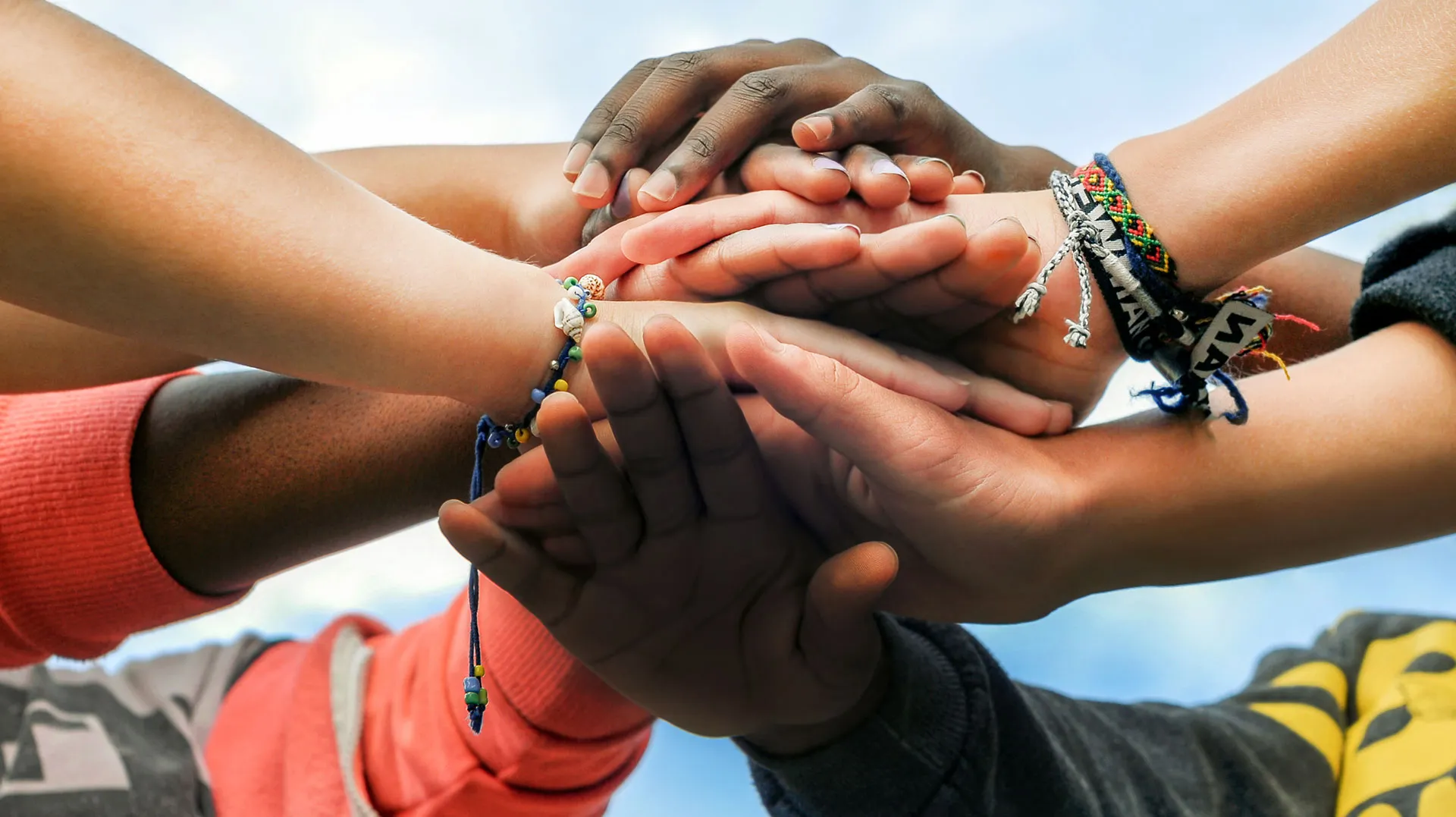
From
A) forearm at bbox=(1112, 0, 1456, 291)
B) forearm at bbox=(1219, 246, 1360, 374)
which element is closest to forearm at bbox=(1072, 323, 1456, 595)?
forearm at bbox=(1112, 0, 1456, 291)

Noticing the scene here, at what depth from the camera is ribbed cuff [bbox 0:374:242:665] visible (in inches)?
32.8

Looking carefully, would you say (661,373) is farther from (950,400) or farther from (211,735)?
(211,735)

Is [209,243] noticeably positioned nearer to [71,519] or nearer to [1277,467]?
A: [71,519]

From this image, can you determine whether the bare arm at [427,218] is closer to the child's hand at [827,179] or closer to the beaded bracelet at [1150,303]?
the child's hand at [827,179]

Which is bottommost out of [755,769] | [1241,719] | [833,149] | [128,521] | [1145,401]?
[1241,719]

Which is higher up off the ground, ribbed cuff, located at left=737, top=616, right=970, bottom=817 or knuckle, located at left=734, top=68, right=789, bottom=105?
knuckle, located at left=734, top=68, right=789, bottom=105

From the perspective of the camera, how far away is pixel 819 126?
2.13ft

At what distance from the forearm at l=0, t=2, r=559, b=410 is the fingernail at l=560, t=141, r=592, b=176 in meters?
0.14

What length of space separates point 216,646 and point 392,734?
337 mm

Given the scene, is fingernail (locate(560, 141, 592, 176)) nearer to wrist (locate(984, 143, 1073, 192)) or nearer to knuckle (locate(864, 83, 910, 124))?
knuckle (locate(864, 83, 910, 124))

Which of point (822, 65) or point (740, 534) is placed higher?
point (822, 65)

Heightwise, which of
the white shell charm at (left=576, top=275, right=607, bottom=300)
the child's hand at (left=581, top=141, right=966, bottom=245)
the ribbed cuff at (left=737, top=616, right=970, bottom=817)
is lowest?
the ribbed cuff at (left=737, top=616, right=970, bottom=817)

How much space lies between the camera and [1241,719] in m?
1.07

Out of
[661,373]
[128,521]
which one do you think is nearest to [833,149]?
[661,373]
